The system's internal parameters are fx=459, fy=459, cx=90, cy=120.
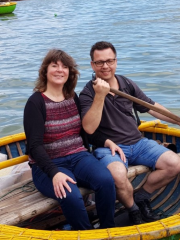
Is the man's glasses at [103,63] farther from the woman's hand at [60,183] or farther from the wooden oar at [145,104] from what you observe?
the woman's hand at [60,183]

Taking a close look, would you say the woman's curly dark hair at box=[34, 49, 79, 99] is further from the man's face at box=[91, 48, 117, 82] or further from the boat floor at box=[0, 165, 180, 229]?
the boat floor at box=[0, 165, 180, 229]

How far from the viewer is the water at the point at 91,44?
35.1 feet

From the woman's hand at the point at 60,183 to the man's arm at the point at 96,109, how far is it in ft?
1.77

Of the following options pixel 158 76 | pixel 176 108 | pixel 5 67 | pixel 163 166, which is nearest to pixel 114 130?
pixel 163 166

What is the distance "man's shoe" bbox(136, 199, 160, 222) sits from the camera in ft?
13.2

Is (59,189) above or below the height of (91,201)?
above

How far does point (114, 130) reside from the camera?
400cm

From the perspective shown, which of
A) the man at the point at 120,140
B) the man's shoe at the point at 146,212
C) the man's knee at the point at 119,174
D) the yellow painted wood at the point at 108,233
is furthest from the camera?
the man's shoe at the point at 146,212

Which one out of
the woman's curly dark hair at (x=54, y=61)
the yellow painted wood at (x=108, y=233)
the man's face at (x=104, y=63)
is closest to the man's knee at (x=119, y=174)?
the yellow painted wood at (x=108, y=233)

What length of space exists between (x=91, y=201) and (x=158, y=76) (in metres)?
8.10

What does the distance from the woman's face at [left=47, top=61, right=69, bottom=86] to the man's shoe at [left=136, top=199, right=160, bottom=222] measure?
4.38 ft

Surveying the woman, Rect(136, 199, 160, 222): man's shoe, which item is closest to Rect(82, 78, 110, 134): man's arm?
the woman

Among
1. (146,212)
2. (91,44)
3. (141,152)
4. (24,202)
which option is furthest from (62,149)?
(91,44)

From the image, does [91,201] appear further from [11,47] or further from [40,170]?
[11,47]
